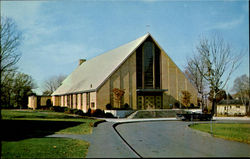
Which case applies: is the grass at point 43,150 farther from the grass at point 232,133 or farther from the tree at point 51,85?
the tree at point 51,85

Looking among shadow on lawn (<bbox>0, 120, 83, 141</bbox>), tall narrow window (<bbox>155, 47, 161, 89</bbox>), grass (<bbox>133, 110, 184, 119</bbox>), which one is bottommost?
grass (<bbox>133, 110, 184, 119</bbox>)

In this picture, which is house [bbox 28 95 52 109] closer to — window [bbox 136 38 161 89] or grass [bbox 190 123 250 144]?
window [bbox 136 38 161 89]

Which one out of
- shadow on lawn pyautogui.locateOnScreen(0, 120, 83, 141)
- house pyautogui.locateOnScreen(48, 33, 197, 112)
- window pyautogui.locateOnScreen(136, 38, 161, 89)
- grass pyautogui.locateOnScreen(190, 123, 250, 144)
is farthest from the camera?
window pyautogui.locateOnScreen(136, 38, 161, 89)

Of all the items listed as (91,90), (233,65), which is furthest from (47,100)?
(233,65)

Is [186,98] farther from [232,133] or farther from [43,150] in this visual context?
[43,150]

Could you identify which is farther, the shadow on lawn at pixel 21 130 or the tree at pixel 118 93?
the tree at pixel 118 93

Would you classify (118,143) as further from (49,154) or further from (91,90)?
(91,90)

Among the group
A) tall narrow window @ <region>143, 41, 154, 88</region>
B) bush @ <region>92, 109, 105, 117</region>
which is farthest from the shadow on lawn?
tall narrow window @ <region>143, 41, 154, 88</region>

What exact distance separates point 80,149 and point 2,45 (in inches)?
329

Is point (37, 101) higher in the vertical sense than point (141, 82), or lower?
lower

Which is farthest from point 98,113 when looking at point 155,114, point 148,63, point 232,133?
point 232,133

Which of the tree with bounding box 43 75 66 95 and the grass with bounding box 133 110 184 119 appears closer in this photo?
the grass with bounding box 133 110 184 119

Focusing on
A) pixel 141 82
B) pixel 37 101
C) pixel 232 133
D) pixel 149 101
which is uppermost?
pixel 141 82

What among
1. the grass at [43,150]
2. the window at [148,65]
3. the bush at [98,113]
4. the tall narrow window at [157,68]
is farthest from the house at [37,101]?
the grass at [43,150]
